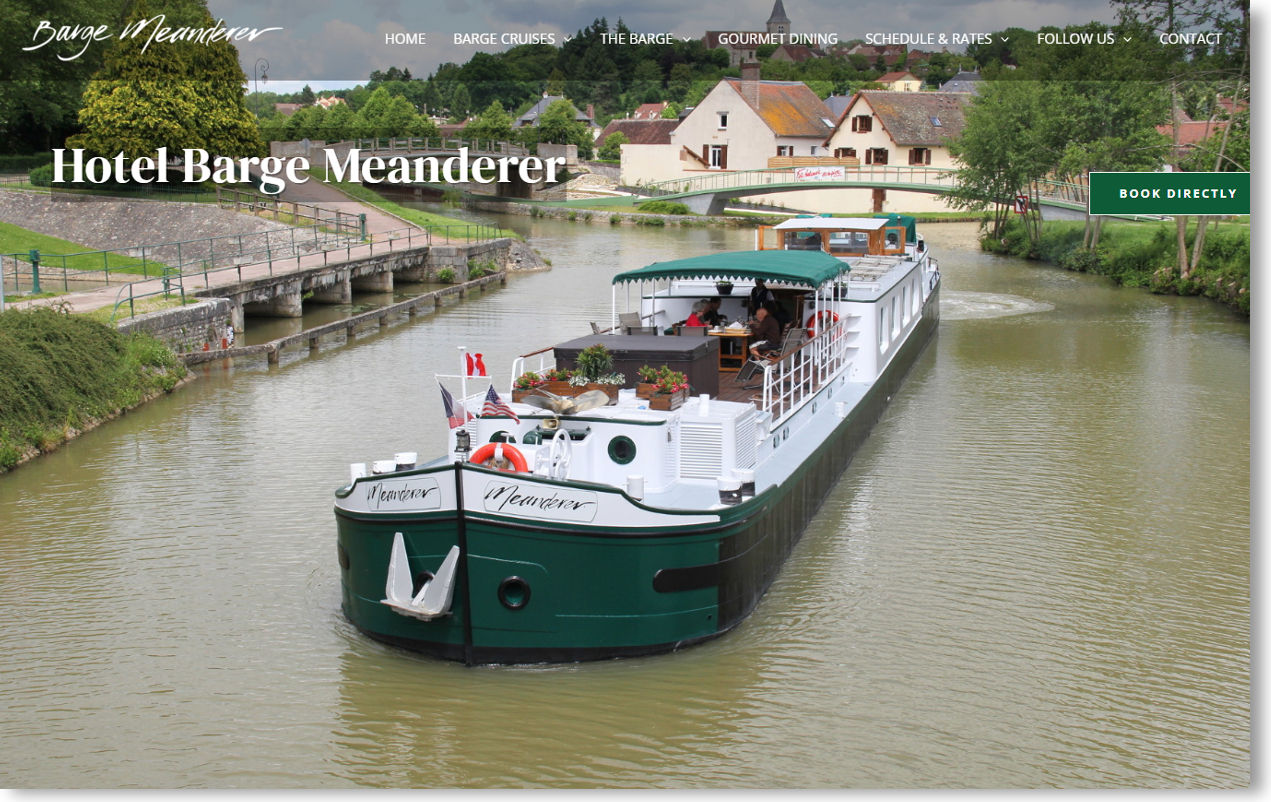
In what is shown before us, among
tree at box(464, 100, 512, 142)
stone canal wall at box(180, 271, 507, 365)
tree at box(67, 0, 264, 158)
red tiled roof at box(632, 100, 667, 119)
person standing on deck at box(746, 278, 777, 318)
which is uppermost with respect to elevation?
red tiled roof at box(632, 100, 667, 119)

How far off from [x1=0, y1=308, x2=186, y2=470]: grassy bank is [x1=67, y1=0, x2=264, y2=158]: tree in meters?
24.6

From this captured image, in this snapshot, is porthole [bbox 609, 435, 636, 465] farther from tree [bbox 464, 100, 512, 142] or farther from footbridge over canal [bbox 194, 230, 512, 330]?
tree [bbox 464, 100, 512, 142]

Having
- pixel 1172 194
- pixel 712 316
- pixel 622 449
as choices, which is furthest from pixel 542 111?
pixel 1172 194

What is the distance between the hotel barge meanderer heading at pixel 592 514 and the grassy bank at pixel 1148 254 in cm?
2353

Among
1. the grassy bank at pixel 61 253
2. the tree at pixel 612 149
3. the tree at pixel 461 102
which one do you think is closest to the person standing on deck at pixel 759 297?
the grassy bank at pixel 61 253

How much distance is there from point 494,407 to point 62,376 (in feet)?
34.9

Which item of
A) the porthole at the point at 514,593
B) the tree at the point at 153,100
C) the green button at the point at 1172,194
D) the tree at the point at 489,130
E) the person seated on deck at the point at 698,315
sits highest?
the tree at the point at 489,130

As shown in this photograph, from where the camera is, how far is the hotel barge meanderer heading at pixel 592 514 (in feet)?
33.6

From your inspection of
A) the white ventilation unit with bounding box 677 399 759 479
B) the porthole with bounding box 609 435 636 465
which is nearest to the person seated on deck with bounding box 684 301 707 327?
the white ventilation unit with bounding box 677 399 759 479

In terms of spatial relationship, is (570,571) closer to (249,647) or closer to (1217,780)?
(249,647)

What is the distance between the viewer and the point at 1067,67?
137 ft

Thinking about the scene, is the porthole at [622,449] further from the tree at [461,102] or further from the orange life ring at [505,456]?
the tree at [461,102]

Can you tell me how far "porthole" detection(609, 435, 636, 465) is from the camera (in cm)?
1187

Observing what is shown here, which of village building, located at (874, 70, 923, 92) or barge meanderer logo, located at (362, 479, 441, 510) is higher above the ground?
village building, located at (874, 70, 923, 92)
